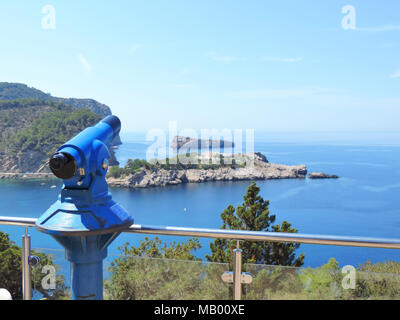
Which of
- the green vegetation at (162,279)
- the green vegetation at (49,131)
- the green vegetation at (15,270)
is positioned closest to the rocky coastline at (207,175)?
the green vegetation at (49,131)

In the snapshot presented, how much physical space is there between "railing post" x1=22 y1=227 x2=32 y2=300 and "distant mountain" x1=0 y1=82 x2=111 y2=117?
206 ft

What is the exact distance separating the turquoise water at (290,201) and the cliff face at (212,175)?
1563 millimetres

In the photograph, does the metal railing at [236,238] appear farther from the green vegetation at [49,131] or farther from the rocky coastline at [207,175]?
the rocky coastline at [207,175]

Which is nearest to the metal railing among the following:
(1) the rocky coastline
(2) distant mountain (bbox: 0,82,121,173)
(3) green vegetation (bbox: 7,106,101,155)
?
(2) distant mountain (bbox: 0,82,121,173)

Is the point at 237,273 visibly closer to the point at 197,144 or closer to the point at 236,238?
the point at 236,238

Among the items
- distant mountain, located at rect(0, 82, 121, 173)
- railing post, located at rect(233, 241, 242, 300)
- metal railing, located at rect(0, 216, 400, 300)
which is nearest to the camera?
metal railing, located at rect(0, 216, 400, 300)

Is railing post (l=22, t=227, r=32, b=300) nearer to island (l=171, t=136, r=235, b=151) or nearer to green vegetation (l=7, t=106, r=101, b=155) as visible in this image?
green vegetation (l=7, t=106, r=101, b=155)

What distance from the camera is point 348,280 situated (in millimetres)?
1558

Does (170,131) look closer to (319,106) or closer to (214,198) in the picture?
(214,198)

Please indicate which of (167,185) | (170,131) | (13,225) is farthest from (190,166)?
(13,225)

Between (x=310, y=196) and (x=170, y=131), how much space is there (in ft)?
111

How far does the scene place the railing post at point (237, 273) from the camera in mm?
1630

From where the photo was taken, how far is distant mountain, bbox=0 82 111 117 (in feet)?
215

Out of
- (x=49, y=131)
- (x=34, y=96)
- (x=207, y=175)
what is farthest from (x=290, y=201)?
(x=34, y=96)
